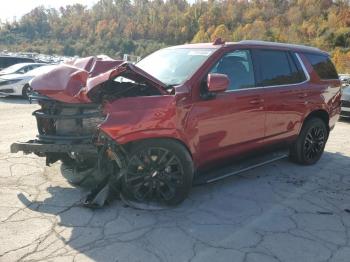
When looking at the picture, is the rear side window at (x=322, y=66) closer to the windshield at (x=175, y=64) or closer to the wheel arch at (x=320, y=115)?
the wheel arch at (x=320, y=115)

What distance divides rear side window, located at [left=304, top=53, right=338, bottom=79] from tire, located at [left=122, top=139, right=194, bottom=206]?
3.08 metres

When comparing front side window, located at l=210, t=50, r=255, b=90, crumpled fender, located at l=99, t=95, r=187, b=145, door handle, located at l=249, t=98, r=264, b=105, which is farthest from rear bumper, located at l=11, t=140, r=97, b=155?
door handle, located at l=249, t=98, r=264, b=105

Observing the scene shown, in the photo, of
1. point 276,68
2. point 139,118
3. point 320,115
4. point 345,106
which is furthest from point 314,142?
point 345,106

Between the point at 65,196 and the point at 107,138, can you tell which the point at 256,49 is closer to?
the point at 107,138

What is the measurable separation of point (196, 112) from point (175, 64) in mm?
902

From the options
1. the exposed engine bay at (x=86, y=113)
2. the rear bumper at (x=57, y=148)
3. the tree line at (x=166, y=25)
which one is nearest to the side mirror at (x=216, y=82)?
the exposed engine bay at (x=86, y=113)

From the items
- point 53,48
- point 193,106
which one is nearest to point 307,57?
Result: point 193,106

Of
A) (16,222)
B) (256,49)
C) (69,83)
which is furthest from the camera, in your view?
(256,49)

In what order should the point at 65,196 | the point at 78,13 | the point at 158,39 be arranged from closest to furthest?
the point at 65,196 → the point at 158,39 → the point at 78,13

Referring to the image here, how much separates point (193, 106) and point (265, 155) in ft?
5.87

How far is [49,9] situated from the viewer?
5167 inches

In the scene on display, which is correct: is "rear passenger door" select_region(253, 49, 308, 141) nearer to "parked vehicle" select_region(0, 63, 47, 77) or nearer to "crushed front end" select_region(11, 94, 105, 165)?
"crushed front end" select_region(11, 94, 105, 165)

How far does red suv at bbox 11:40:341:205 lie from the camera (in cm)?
432

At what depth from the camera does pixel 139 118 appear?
13.9ft
